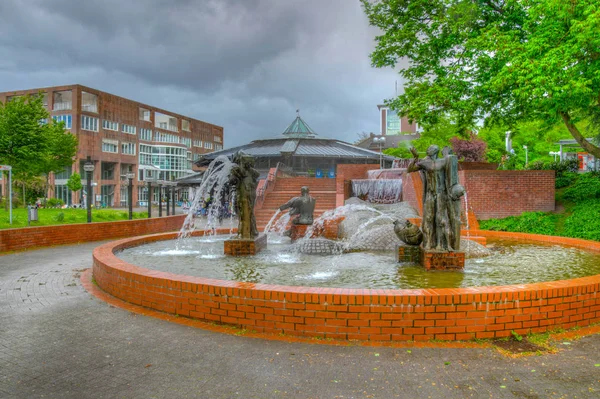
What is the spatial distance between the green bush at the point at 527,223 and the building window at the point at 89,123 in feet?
182

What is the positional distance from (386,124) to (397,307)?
11497 cm

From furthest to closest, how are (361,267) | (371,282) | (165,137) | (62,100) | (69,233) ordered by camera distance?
(165,137)
(62,100)
(69,233)
(361,267)
(371,282)

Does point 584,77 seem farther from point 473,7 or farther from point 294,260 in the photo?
point 294,260

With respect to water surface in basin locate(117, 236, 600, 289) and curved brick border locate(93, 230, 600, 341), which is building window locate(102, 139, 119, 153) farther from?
curved brick border locate(93, 230, 600, 341)

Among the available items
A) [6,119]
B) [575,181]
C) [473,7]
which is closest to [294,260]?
[473,7]

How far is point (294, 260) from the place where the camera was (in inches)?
330

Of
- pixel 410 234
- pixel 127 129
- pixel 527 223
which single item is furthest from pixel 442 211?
pixel 127 129

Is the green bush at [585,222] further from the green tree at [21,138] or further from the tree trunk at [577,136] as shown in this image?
the green tree at [21,138]

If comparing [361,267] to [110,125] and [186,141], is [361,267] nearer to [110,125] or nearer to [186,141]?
[110,125]

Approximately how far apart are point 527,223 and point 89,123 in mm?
57648

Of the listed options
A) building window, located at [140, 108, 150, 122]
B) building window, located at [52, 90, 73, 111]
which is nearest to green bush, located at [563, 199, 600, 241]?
building window, located at [52, 90, 73, 111]

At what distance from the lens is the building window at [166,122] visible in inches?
3201

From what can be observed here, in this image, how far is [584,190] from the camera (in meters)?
16.8

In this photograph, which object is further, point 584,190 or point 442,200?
point 584,190
